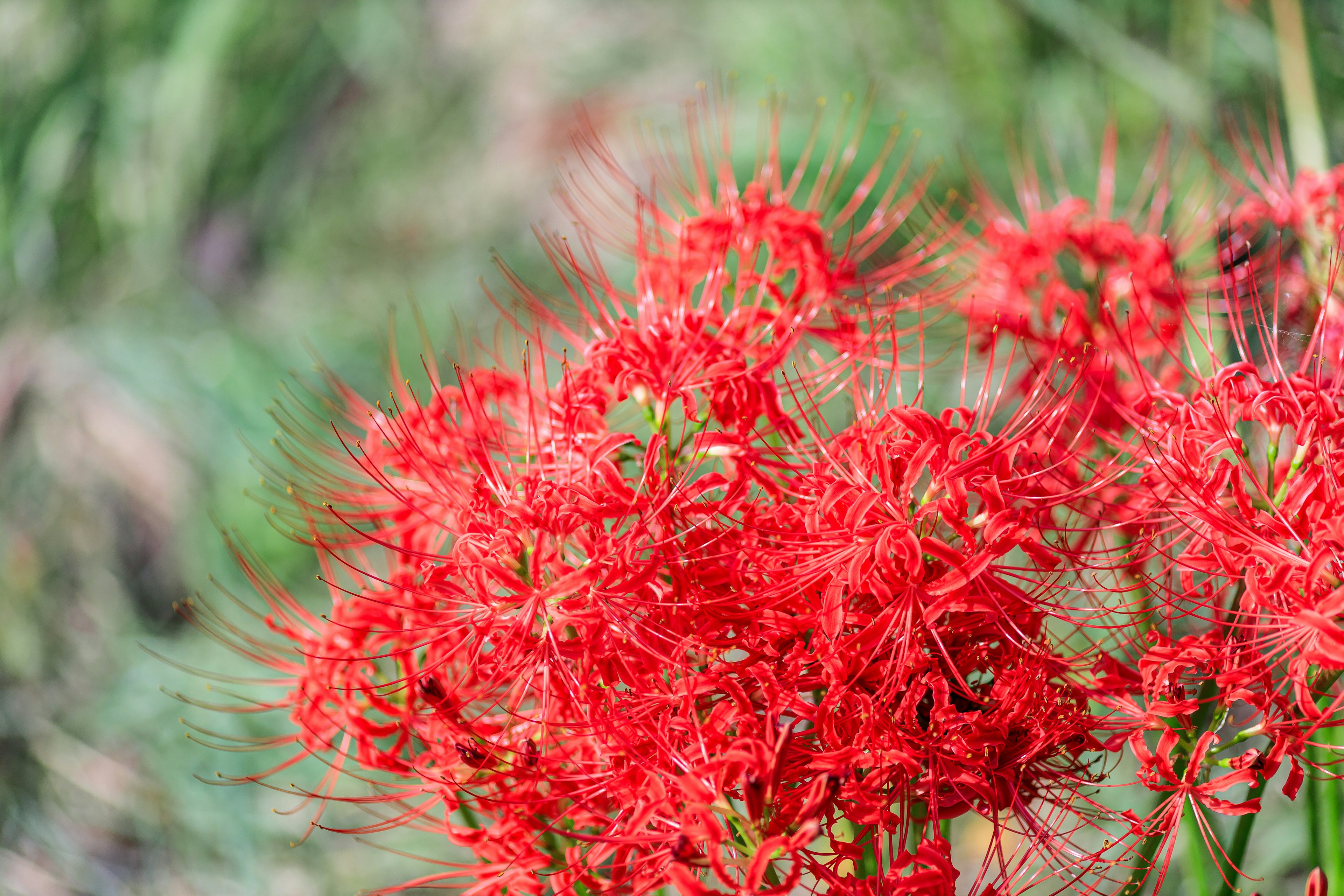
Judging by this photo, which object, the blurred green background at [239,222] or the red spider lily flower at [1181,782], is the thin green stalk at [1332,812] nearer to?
the red spider lily flower at [1181,782]

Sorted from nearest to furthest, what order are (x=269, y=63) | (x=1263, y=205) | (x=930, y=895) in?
(x=930, y=895), (x=1263, y=205), (x=269, y=63)

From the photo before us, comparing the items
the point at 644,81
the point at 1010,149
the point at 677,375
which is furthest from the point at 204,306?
the point at 677,375

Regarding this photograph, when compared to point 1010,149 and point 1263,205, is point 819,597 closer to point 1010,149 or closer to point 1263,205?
point 1263,205

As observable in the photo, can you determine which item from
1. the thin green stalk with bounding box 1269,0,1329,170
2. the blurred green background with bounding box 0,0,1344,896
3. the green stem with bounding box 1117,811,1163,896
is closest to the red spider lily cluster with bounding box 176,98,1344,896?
the green stem with bounding box 1117,811,1163,896

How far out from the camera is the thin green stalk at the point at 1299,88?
3.25 ft

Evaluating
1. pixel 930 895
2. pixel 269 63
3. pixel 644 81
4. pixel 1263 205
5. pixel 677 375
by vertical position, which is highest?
pixel 644 81

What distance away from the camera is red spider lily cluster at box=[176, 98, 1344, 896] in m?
0.48

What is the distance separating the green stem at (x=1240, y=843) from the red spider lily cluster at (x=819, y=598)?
0.04ft

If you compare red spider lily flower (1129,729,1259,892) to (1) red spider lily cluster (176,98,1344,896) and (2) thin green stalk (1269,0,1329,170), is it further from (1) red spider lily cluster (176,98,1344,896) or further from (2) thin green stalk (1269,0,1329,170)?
(2) thin green stalk (1269,0,1329,170)

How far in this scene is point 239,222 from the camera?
2.93 m

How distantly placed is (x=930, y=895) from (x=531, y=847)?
0.70 feet

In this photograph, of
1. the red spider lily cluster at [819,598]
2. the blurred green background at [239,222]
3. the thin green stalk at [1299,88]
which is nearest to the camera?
the red spider lily cluster at [819,598]

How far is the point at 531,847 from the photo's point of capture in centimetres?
54

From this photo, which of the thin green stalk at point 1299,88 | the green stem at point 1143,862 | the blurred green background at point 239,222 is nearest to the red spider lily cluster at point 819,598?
the green stem at point 1143,862
